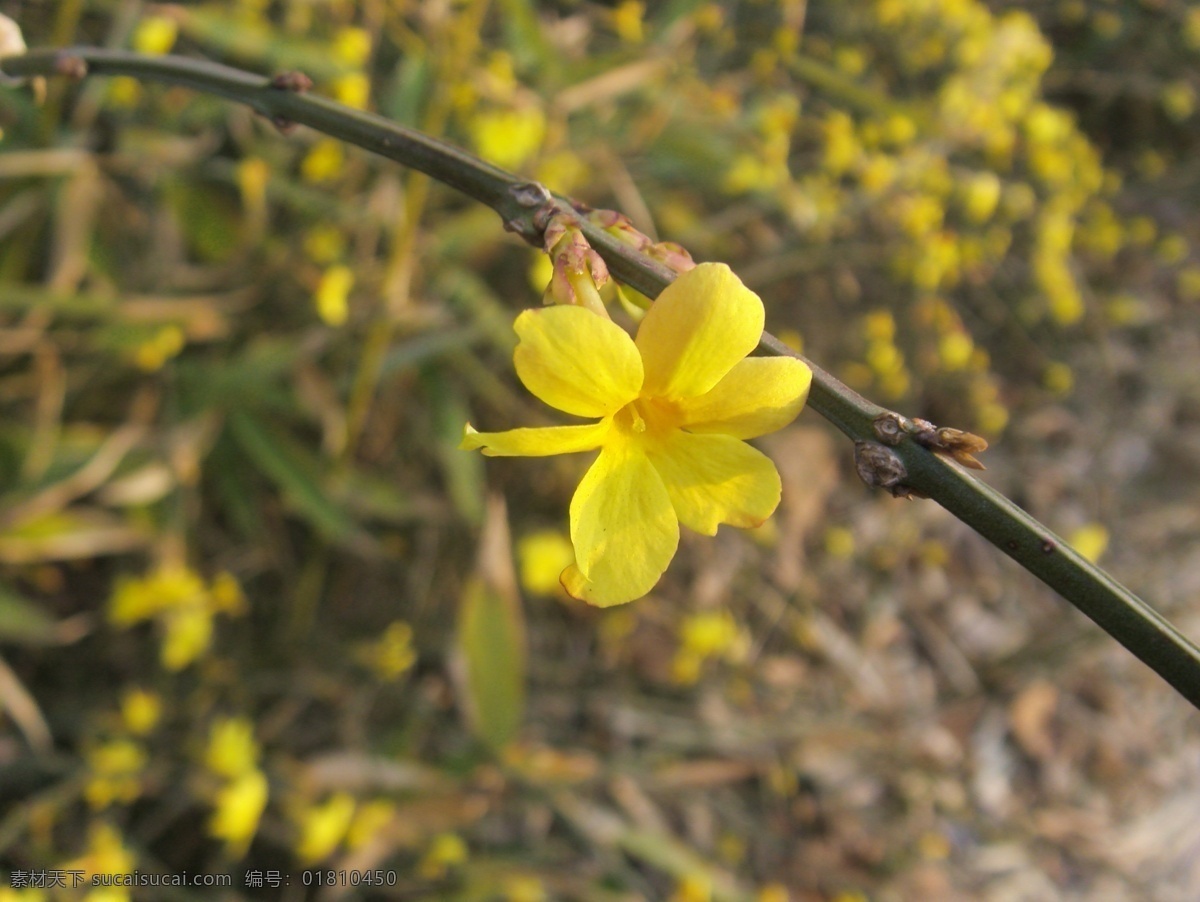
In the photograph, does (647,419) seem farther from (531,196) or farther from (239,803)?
(239,803)

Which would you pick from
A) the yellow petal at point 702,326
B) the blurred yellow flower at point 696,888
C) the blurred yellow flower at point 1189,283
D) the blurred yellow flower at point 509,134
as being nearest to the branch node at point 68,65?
the yellow petal at point 702,326

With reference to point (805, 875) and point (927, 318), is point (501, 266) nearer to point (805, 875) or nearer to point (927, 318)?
point (927, 318)

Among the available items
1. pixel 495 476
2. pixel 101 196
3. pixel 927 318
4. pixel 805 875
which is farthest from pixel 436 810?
pixel 927 318

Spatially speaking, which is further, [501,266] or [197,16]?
[501,266]

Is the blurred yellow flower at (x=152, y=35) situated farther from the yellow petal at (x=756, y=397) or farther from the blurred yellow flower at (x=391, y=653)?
the yellow petal at (x=756, y=397)

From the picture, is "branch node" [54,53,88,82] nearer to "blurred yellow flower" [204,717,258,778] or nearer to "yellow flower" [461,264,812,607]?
"yellow flower" [461,264,812,607]

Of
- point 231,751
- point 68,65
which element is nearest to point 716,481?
point 68,65
